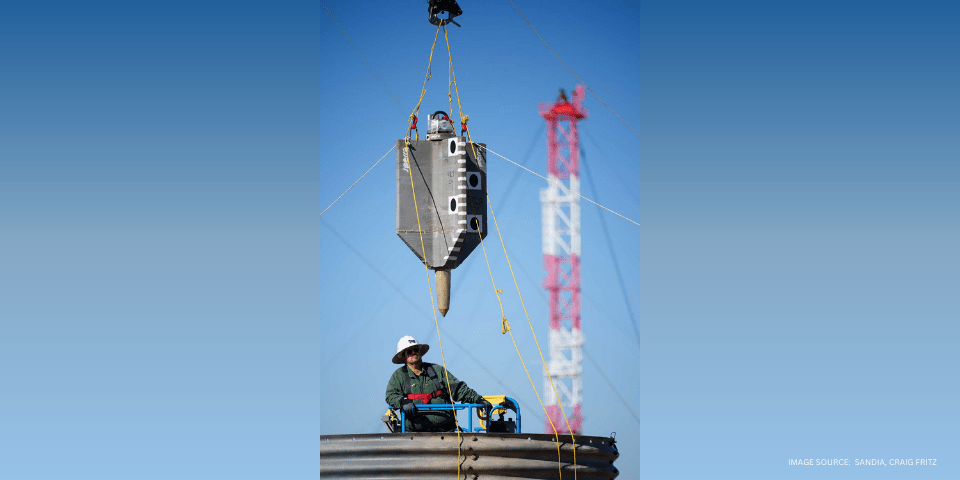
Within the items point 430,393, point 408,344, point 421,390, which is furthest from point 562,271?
point 421,390

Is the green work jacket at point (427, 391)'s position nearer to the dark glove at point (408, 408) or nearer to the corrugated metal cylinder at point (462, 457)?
the dark glove at point (408, 408)

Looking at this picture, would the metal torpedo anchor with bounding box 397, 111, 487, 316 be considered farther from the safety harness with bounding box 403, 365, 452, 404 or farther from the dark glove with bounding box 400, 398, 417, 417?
the dark glove with bounding box 400, 398, 417, 417

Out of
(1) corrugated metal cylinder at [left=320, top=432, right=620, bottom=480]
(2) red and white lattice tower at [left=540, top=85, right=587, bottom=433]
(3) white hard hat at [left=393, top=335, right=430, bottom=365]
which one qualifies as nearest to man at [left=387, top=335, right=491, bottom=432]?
(3) white hard hat at [left=393, top=335, right=430, bottom=365]

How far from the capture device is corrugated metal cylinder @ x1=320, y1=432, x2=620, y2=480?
14891 mm

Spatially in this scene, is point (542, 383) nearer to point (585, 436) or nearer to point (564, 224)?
point (585, 436)

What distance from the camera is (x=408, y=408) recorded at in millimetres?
15789

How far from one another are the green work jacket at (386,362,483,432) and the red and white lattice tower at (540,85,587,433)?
1049 millimetres

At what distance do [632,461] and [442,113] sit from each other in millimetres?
4910

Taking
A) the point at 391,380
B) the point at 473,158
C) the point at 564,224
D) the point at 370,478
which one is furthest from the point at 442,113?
the point at 370,478

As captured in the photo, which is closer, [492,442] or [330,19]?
[492,442]

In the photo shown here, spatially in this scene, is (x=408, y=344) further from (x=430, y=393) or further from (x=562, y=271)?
(x=562, y=271)

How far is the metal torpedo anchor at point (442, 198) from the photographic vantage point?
51.3 ft

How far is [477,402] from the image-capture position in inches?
632

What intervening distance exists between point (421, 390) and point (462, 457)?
165cm
